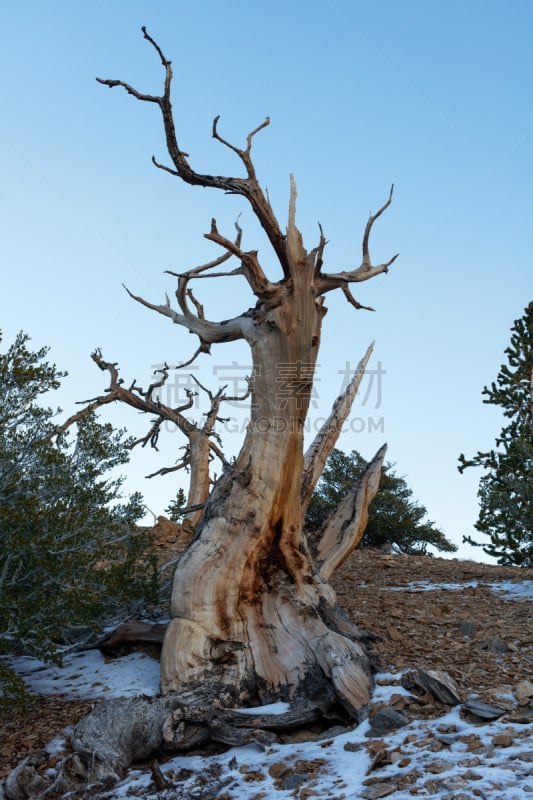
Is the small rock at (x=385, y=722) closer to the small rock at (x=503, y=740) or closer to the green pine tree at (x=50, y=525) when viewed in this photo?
the small rock at (x=503, y=740)

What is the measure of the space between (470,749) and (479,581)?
20.1ft

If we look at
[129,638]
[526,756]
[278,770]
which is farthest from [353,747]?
[129,638]

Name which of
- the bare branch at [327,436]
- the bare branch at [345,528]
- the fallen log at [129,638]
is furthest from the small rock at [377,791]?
the bare branch at [345,528]

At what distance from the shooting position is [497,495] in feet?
38.7

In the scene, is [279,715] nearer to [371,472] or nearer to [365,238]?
[371,472]

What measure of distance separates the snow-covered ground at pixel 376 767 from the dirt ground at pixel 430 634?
1.06 ft

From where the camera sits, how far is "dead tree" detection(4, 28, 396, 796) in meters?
4.82

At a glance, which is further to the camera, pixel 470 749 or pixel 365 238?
→ pixel 365 238

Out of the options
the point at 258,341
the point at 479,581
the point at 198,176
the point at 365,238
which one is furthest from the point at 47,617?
the point at 479,581

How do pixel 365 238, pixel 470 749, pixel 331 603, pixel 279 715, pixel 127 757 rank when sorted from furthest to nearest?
pixel 365 238
pixel 331 603
pixel 279 715
pixel 127 757
pixel 470 749

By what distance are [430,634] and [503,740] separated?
8.25ft

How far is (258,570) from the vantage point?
602 centimetres

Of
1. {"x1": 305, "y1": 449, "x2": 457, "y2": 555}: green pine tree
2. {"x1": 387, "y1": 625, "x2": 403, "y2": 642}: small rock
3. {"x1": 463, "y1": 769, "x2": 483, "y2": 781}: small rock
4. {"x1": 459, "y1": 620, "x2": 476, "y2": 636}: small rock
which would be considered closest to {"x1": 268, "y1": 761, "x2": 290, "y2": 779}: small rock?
{"x1": 463, "y1": 769, "x2": 483, "y2": 781}: small rock

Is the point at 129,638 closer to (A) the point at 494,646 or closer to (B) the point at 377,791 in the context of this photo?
(B) the point at 377,791
